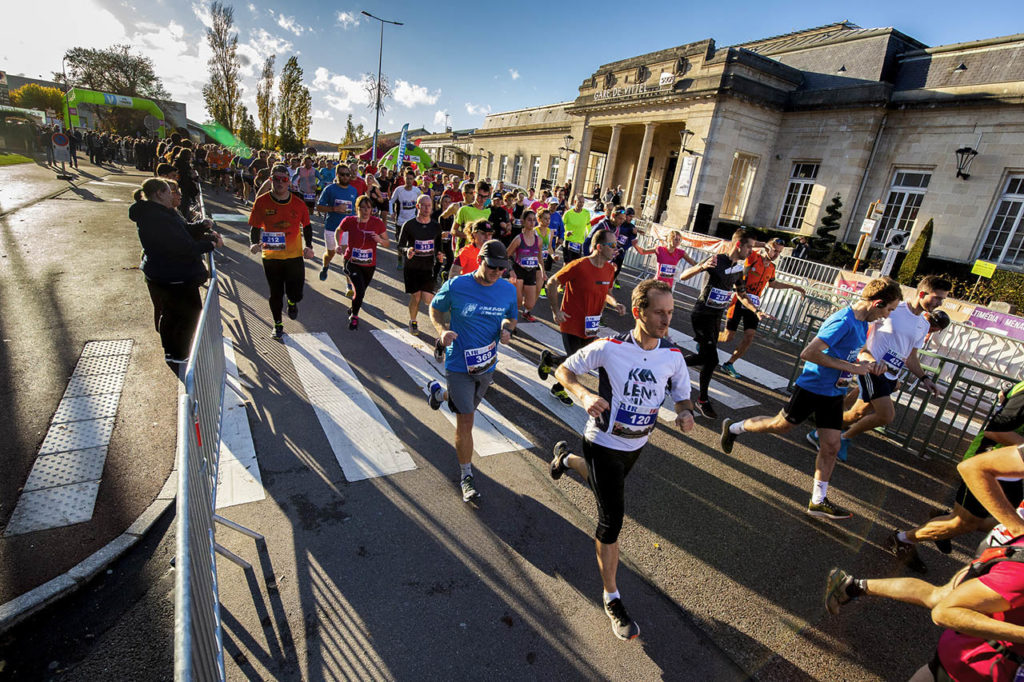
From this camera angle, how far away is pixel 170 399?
17.0 feet

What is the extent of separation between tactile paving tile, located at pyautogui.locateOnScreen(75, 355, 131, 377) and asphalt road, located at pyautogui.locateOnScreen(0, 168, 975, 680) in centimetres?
187

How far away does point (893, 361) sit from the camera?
5008 millimetres

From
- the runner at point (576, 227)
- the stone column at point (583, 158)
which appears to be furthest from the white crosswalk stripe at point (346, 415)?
the stone column at point (583, 158)

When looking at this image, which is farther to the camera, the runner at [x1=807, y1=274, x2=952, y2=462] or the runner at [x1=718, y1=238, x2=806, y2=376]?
the runner at [x1=718, y1=238, x2=806, y2=376]

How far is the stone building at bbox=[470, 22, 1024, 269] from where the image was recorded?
56.3 feet

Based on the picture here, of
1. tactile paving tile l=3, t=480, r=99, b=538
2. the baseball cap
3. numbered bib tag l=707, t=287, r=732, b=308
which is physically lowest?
tactile paving tile l=3, t=480, r=99, b=538

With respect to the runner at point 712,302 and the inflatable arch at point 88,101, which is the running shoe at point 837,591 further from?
the inflatable arch at point 88,101

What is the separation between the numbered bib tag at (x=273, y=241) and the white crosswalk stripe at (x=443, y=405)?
1.84 meters

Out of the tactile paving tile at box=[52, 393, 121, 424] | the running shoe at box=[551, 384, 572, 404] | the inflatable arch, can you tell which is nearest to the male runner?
the running shoe at box=[551, 384, 572, 404]

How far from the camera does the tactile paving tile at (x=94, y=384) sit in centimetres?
505

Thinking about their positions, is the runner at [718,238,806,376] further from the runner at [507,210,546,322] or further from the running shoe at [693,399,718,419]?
the runner at [507,210,546,322]

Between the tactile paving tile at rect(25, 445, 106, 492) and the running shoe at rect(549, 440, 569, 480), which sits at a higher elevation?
the running shoe at rect(549, 440, 569, 480)

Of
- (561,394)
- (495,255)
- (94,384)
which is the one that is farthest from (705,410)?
(94,384)

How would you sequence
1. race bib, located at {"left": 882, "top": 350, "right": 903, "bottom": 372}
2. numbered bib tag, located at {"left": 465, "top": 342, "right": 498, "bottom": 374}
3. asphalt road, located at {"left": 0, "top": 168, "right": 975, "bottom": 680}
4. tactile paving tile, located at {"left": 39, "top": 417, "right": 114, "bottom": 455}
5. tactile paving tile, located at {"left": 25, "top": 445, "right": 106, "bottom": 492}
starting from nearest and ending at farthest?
asphalt road, located at {"left": 0, "top": 168, "right": 975, "bottom": 680}
tactile paving tile, located at {"left": 25, "top": 445, "right": 106, "bottom": 492}
numbered bib tag, located at {"left": 465, "top": 342, "right": 498, "bottom": 374}
tactile paving tile, located at {"left": 39, "top": 417, "right": 114, "bottom": 455}
race bib, located at {"left": 882, "top": 350, "right": 903, "bottom": 372}
